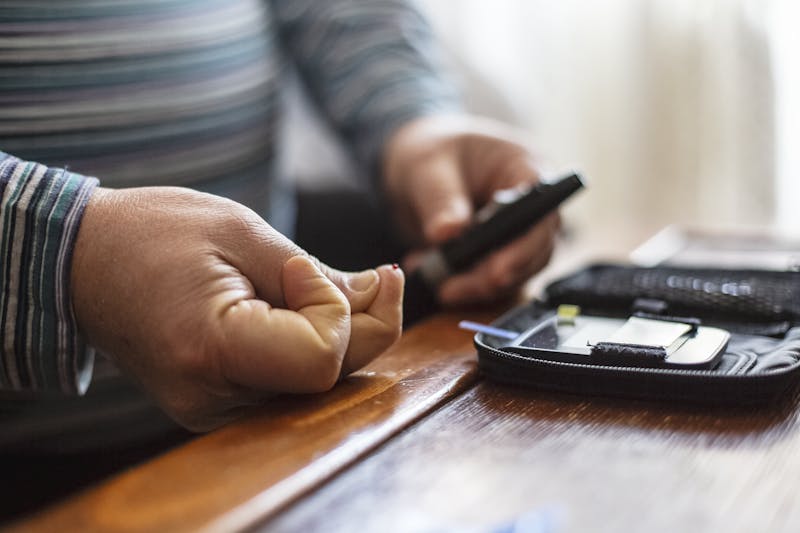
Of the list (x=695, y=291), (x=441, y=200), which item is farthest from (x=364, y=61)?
(x=695, y=291)

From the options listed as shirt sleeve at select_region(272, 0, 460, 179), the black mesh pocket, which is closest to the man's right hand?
the black mesh pocket

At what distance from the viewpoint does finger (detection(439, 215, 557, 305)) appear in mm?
589

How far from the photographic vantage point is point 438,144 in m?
0.71

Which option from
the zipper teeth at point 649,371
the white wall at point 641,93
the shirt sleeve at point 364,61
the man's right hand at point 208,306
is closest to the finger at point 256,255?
the man's right hand at point 208,306

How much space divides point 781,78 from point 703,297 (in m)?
0.70

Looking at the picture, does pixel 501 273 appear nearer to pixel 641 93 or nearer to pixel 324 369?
pixel 324 369

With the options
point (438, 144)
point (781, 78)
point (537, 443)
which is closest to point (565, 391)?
point (537, 443)

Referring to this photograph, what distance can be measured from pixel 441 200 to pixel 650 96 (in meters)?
0.65

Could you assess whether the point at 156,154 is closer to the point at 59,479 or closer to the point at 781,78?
the point at 59,479

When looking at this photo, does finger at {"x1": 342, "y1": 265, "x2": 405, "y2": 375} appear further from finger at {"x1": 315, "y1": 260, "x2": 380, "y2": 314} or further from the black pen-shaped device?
the black pen-shaped device

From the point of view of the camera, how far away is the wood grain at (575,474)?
0.29 m

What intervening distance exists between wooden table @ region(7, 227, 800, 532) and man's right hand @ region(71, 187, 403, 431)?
2cm

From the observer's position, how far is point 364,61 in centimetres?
83

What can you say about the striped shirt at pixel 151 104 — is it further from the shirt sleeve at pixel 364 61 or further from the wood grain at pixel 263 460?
the wood grain at pixel 263 460
